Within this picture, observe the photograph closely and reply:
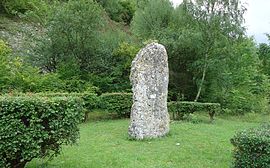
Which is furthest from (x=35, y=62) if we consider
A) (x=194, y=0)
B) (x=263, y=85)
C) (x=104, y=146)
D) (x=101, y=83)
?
(x=263, y=85)

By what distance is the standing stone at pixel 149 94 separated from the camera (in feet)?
35.5

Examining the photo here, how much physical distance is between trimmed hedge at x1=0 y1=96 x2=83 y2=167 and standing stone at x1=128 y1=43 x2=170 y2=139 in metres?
4.54

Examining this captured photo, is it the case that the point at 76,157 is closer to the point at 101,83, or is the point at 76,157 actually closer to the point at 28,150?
the point at 28,150

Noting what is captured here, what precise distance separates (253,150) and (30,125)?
375cm

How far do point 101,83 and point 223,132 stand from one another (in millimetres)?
8732

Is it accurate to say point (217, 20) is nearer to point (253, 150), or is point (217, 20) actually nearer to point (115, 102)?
point (115, 102)

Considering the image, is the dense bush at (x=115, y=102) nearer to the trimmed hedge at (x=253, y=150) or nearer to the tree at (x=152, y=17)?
the tree at (x=152, y=17)

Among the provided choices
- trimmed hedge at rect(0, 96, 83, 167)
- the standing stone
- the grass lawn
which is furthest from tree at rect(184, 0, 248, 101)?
trimmed hedge at rect(0, 96, 83, 167)

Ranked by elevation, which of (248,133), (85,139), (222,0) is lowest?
(85,139)

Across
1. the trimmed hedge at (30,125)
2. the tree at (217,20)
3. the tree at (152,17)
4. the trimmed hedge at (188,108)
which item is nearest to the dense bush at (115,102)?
the trimmed hedge at (188,108)

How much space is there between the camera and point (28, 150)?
6.13 meters

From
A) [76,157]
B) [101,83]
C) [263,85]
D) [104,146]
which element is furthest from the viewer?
[263,85]

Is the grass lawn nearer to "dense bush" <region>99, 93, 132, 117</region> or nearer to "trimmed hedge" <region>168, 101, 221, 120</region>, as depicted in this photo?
"trimmed hedge" <region>168, 101, 221, 120</region>

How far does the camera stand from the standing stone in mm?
10820
